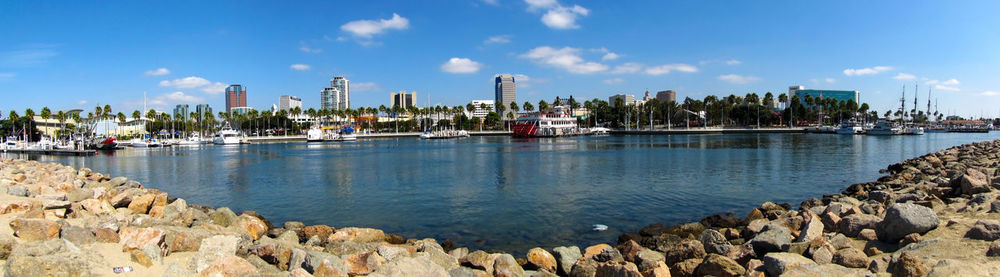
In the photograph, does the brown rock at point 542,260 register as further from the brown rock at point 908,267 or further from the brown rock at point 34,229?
the brown rock at point 34,229

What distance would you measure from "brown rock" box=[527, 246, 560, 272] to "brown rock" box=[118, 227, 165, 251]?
6601mm

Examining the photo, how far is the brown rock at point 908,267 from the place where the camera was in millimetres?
6754

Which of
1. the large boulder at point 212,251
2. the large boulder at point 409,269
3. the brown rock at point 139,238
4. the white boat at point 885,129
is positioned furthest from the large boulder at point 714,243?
the white boat at point 885,129

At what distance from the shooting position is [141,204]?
15172 millimetres

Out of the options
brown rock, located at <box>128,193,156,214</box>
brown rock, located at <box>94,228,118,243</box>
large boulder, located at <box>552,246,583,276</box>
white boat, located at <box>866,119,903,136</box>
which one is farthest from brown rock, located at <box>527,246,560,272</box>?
white boat, located at <box>866,119,903,136</box>

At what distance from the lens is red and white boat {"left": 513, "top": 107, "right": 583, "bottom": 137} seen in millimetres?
132875

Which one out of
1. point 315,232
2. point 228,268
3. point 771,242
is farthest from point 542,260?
point 315,232

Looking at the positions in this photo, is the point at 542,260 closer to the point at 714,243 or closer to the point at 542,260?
the point at 542,260

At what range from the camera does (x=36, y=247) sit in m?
7.31

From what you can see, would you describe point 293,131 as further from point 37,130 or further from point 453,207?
point 453,207

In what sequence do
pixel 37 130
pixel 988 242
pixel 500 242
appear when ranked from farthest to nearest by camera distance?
pixel 37 130 → pixel 500 242 → pixel 988 242

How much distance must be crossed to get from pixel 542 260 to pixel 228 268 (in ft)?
18.4

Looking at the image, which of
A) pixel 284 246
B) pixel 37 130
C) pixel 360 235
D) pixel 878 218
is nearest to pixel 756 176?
pixel 878 218

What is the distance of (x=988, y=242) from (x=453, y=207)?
605 inches
